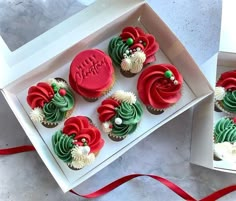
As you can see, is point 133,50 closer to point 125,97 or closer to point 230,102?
point 125,97

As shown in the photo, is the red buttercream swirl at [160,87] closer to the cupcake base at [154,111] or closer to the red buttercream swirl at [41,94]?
the cupcake base at [154,111]

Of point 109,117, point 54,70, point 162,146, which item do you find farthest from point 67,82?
point 162,146

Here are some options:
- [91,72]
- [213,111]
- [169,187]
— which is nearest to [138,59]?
[91,72]

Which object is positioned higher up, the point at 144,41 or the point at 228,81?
the point at 144,41

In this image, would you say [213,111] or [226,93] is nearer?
[213,111]

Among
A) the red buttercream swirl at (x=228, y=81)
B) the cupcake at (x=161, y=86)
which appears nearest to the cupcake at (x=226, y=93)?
the red buttercream swirl at (x=228, y=81)
